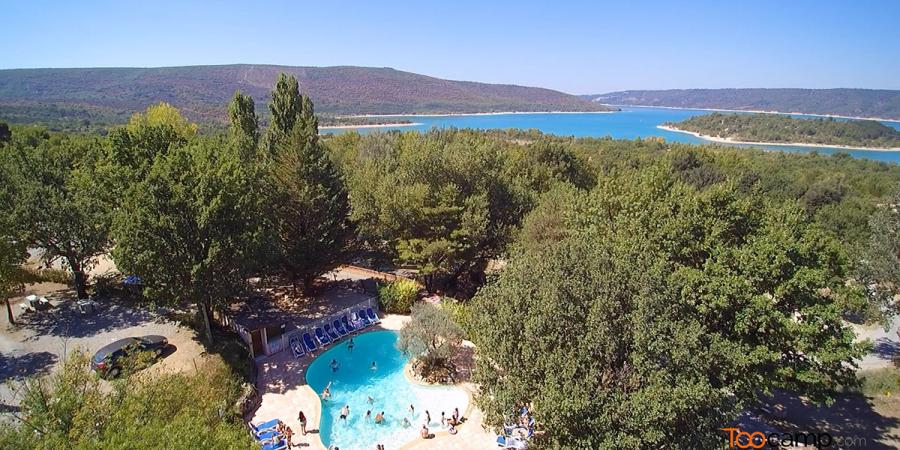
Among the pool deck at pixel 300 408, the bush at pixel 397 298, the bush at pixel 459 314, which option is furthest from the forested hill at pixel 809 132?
the pool deck at pixel 300 408

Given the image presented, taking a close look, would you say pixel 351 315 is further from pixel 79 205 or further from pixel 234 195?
pixel 79 205

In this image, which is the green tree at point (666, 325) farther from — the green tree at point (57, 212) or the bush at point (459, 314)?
the green tree at point (57, 212)

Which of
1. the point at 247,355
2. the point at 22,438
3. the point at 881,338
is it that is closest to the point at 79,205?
the point at 247,355

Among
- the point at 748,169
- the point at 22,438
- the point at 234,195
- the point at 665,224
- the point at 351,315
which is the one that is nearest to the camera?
the point at 22,438

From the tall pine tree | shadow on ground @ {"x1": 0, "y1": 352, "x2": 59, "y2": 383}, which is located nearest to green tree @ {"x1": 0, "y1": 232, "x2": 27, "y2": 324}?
shadow on ground @ {"x1": 0, "y1": 352, "x2": 59, "y2": 383}

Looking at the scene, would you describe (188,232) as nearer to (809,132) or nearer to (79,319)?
(79,319)

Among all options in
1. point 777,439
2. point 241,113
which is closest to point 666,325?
point 777,439
